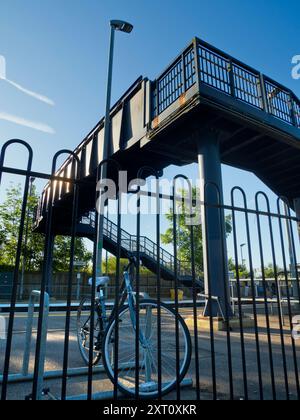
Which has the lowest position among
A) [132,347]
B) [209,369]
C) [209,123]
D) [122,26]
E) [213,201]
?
[209,369]

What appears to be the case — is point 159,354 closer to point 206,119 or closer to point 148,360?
point 148,360

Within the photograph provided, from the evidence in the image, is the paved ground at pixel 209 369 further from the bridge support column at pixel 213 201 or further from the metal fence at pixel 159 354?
the bridge support column at pixel 213 201

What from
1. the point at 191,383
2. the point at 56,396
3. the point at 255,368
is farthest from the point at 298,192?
the point at 56,396

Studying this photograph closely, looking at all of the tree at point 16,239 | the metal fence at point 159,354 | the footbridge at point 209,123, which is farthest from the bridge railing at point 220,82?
the tree at point 16,239

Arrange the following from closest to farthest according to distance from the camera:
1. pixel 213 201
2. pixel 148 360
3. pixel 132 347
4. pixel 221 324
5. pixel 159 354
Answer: pixel 159 354, pixel 148 360, pixel 132 347, pixel 221 324, pixel 213 201

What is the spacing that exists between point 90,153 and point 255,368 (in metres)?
10.8

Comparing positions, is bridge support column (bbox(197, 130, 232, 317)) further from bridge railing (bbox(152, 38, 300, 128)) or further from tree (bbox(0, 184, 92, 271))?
tree (bbox(0, 184, 92, 271))

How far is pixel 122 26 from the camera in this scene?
10.6 m

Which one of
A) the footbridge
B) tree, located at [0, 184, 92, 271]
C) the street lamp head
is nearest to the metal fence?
the footbridge

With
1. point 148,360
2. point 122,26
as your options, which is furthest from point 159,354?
point 122,26

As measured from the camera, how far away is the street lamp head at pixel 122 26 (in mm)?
10469

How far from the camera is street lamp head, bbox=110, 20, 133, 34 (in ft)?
34.3

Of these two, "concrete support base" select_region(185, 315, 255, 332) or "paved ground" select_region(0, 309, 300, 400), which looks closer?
"paved ground" select_region(0, 309, 300, 400)
